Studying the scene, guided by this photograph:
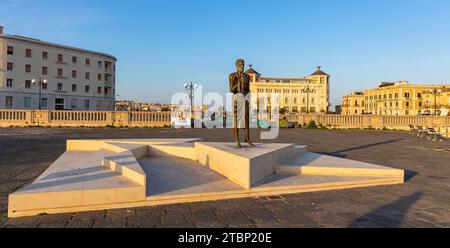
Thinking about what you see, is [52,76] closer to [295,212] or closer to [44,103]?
[44,103]

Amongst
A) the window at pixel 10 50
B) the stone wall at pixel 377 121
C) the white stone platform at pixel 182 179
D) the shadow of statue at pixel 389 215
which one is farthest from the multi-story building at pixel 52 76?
the shadow of statue at pixel 389 215

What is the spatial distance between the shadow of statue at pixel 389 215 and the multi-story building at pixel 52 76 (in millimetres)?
49984

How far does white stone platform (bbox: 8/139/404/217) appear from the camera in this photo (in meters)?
4.44

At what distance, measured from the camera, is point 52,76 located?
2185 inches

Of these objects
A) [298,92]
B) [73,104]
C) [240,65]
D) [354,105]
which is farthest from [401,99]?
[240,65]

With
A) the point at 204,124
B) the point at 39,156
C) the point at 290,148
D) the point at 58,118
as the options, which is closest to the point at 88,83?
the point at 58,118

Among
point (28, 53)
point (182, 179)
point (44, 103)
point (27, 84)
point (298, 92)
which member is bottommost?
point (182, 179)

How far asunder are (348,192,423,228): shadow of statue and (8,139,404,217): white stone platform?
4.27ft

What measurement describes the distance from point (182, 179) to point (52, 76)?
2334 inches

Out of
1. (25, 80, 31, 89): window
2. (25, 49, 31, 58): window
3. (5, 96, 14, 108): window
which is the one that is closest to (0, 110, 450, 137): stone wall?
(5, 96, 14, 108): window

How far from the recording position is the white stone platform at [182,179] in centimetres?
444

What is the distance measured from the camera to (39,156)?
1005 centimetres

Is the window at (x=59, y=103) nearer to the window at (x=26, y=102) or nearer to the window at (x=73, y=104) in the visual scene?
the window at (x=73, y=104)
